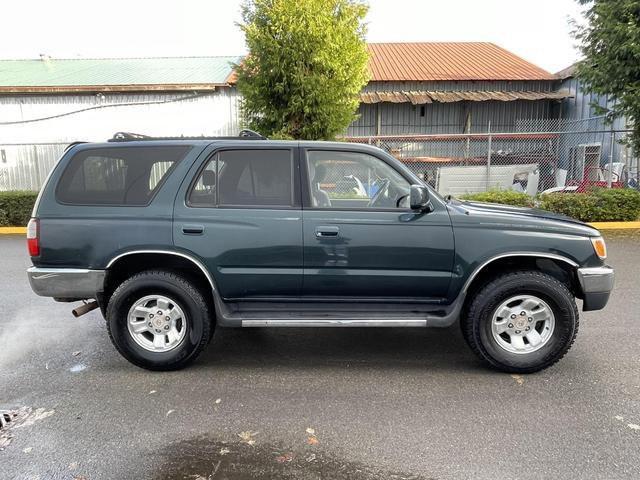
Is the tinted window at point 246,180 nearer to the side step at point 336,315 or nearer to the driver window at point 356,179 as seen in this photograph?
the driver window at point 356,179

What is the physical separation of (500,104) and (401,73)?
15.1 ft

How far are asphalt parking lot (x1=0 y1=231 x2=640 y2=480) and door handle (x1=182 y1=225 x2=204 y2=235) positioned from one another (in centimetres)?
117

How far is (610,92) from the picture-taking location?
11.1m

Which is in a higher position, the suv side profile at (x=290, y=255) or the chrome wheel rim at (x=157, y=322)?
the suv side profile at (x=290, y=255)

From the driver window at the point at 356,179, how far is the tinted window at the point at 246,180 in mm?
225

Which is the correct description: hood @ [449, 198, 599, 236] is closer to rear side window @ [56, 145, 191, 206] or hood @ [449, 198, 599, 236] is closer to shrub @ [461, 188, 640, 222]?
rear side window @ [56, 145, 191, 206]

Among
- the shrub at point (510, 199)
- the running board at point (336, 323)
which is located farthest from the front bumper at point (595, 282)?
the shrub at point (510, 199)

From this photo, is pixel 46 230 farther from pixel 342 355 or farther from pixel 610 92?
pixel 610 92

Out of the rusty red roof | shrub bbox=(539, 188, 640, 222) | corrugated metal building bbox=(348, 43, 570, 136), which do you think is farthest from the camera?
the rusty red roof

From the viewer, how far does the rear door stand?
153 inches

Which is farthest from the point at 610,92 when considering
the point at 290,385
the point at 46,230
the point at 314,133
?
the point at 46,230

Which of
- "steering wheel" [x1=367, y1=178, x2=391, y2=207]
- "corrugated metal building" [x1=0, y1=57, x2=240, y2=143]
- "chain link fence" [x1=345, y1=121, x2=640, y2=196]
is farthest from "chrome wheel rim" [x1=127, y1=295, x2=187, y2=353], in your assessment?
"corrugated metal building" [x1=0, y1=57, x2=240, y2=143]

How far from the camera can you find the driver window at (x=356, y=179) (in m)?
4.05

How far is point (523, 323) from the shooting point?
3934 millimetres
